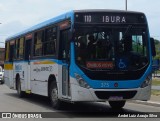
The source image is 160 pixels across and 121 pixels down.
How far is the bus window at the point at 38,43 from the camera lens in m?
17.1

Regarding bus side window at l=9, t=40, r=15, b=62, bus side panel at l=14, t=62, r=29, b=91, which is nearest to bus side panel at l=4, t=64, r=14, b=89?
bus side window at l=9, t=40, r=15, b=62

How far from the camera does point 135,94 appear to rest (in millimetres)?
13539

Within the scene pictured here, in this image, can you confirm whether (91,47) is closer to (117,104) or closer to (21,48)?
(117,104)

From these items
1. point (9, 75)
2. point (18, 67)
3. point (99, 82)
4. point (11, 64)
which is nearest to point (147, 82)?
point (99, 82)

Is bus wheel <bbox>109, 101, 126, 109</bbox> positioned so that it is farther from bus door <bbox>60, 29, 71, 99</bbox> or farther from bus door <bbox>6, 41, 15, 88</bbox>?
bus door <bbox>6, 41, 15, 88</bbox>

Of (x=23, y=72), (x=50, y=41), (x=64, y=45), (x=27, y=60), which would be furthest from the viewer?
(x=23, y=72)

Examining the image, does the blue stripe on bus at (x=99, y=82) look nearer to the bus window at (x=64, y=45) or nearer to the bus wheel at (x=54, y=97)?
the bus window at (x=64, y=45)

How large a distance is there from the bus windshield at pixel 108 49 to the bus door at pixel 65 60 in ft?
2.17

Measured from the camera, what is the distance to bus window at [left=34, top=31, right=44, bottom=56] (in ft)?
56.2

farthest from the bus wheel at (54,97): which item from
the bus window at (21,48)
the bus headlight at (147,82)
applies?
the bus window at (21,48)

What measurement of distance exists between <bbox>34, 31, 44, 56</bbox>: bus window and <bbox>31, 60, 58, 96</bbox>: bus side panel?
0.37 m

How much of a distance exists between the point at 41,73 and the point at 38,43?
4.37 ft

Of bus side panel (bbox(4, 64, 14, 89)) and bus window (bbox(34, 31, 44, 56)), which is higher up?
bus window (bbox(34, 31, 44, 56))

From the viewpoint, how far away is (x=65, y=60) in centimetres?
1406
